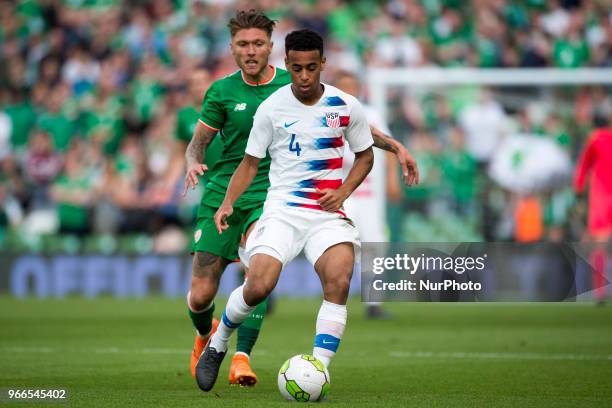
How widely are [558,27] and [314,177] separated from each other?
1507cm

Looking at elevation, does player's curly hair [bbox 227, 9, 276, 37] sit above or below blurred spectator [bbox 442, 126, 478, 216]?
above

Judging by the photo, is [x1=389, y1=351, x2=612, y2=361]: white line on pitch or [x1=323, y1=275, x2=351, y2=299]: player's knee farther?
[x1=389, y1=351, x2=612, y2=361]: white line on pitch

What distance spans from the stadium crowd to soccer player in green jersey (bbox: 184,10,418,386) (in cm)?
895

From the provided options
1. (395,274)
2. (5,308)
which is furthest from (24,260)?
(395,274)

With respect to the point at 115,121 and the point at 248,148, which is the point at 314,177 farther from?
the point at 115,121

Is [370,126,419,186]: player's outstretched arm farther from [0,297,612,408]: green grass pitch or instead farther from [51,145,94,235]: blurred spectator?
[51,145,94,235]: blurred spectator

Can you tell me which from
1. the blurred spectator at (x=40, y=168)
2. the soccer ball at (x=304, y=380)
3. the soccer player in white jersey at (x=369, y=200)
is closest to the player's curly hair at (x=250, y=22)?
the soccer ball at (x=304, y=380)

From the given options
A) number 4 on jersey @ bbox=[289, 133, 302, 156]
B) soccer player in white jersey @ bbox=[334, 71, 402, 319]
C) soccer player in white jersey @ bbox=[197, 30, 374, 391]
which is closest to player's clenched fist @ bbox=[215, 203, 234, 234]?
soccer player in white jersey @ bbox=[197, 30, 374, 391]

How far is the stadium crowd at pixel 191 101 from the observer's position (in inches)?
730

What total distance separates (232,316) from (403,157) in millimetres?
1443

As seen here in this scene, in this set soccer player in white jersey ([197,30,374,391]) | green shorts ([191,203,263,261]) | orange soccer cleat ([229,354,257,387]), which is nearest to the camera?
soccer player in white jersey ([197,30,374,391])

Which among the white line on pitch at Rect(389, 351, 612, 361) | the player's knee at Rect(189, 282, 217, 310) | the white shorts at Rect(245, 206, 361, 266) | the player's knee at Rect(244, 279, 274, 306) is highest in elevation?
the white shorts at Rect(245, 206, 361, 266)

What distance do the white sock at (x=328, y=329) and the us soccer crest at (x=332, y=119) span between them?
106cm

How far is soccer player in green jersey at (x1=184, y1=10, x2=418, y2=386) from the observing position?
329 inches
